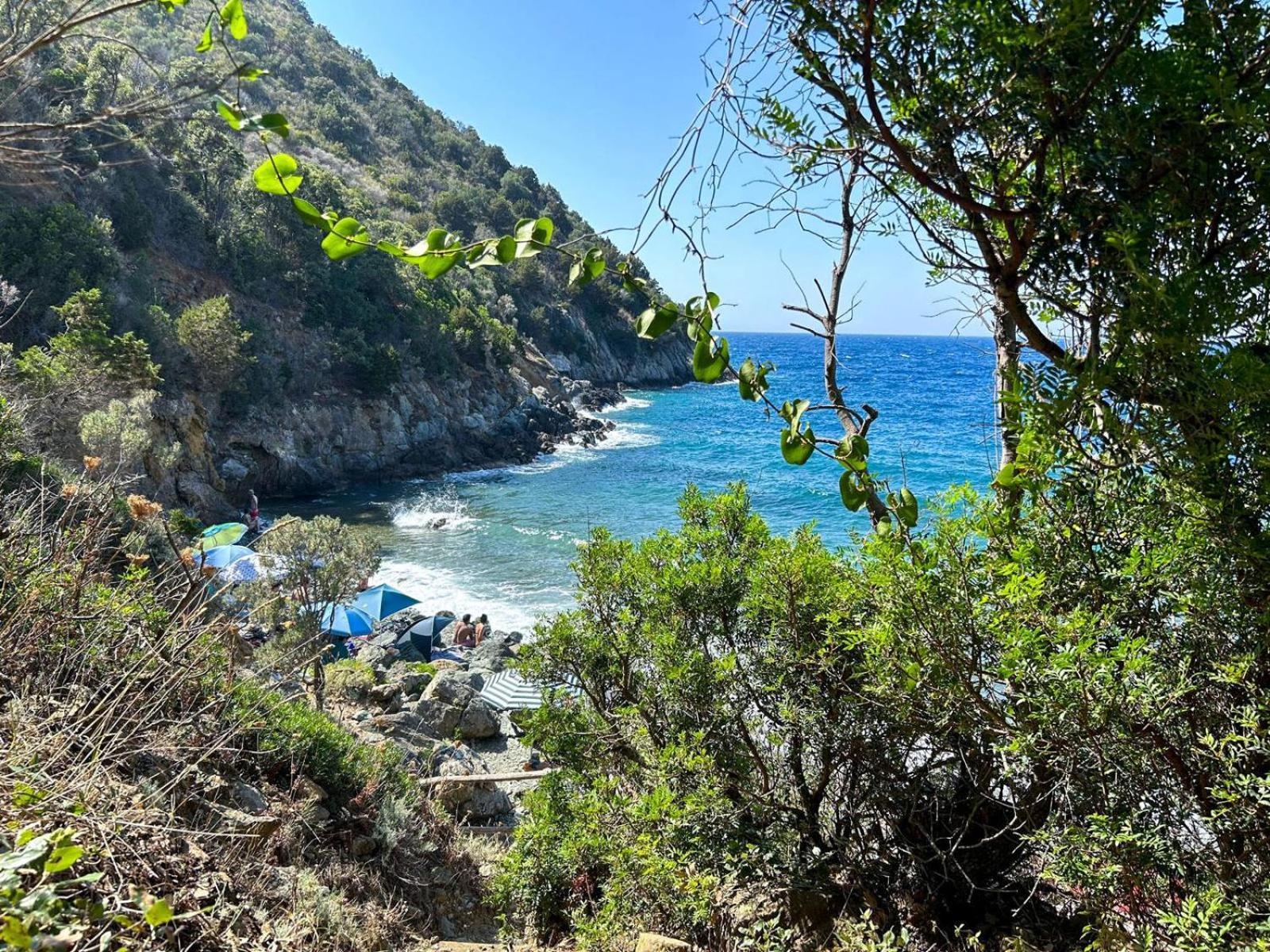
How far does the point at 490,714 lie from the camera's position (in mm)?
11398

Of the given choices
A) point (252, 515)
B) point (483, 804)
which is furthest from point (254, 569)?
point (252, 515)

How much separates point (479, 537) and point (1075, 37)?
22453 mm

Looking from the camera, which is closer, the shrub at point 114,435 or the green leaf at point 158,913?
the green leaf at point 158,913

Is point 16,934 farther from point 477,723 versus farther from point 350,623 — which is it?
point 350,623

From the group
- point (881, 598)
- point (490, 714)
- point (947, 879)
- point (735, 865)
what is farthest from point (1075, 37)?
point (490, 714)

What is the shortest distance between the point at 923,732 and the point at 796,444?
6.61ft

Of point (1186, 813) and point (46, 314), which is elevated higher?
point (46, 314)

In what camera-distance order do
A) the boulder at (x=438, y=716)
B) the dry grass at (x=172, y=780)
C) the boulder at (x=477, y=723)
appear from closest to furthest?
1. the dry grass at (x=172, y=780)
2. the boulder at (x=438, y=716)
3. the boulder at (x=477, y=723)

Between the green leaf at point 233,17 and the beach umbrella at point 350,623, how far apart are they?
14.1 meters

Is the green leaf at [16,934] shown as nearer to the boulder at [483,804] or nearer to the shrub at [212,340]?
the boulder at [483,804]

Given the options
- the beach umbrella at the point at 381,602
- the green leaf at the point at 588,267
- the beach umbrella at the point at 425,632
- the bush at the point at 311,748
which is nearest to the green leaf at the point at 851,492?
the green leaf at the point at 588,267

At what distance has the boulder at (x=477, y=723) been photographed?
429 inches

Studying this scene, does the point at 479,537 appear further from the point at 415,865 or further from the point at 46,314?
the point at 415,865

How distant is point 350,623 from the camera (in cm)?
1475
